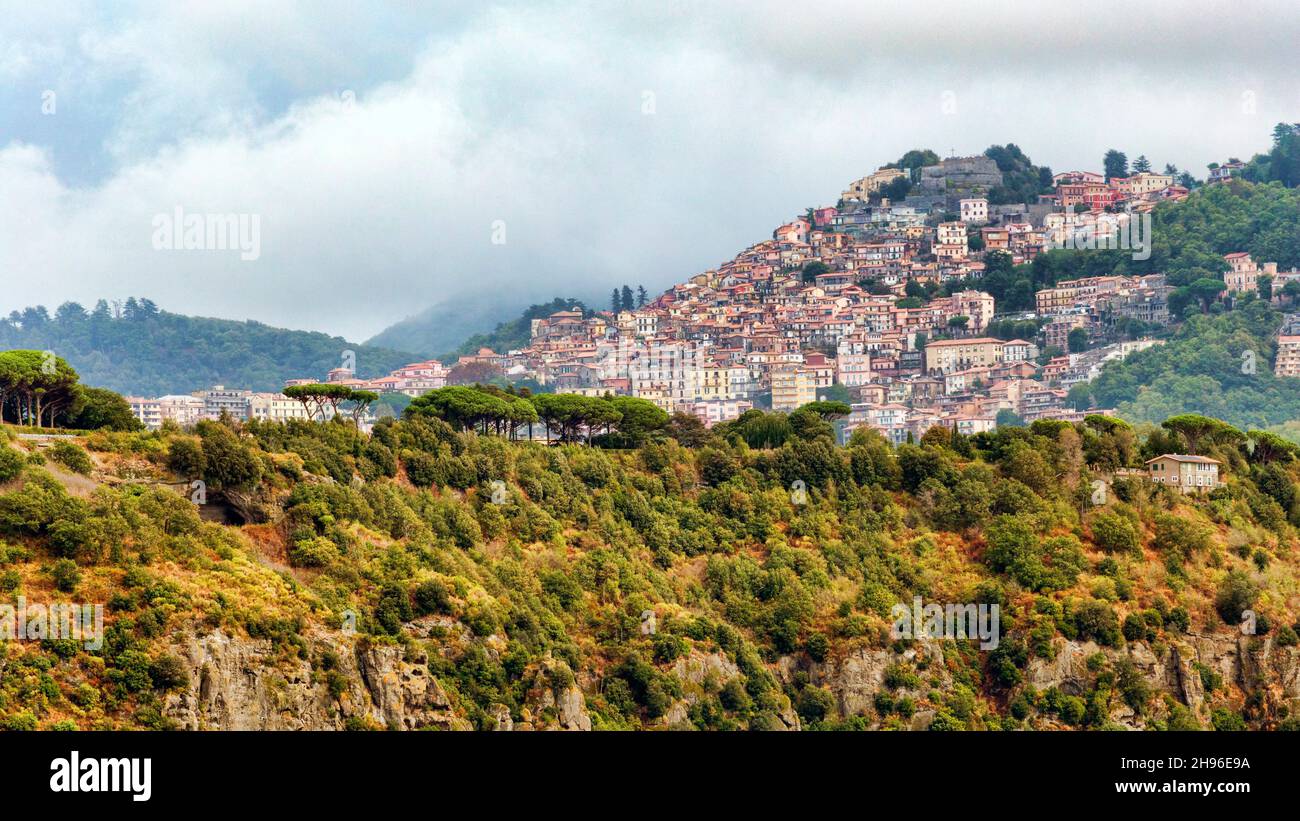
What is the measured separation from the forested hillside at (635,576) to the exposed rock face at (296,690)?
2.7 inches

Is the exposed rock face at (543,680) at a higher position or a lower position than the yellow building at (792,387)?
lower

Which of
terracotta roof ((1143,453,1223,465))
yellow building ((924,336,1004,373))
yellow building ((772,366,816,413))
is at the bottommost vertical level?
terracotta roof ((1143,453,1223,465))

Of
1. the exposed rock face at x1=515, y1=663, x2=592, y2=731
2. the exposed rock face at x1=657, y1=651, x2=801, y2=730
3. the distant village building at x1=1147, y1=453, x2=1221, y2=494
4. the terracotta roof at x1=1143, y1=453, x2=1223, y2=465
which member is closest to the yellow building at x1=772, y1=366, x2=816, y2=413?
the terracotta roof at x1=1143, y1=453, x2=1223, y2=465

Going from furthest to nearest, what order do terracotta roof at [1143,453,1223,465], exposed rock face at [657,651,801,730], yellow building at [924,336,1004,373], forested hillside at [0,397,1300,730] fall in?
yellow building at [924,336,1004,373]
terracotta roof at [1143,453,1223,465]
exposed rock face at [657,651,801,730]
forested hillside at [0,397,1300,730]

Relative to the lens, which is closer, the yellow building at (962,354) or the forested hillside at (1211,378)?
the forested hillside at (1211,378)

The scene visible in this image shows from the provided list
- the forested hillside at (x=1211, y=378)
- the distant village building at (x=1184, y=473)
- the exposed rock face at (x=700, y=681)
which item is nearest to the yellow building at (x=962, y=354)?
the forested hillside at (x=1211, y=378)

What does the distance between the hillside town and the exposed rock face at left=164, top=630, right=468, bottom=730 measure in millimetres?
97512

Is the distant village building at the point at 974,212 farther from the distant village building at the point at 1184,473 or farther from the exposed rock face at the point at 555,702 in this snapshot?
the exposed rock face at the point at 555,702

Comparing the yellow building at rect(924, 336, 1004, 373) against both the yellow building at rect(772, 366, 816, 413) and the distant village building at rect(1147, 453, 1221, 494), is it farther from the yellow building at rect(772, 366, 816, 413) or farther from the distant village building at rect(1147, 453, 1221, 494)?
the distant village building at rect(1147, 453, 1221, 494)

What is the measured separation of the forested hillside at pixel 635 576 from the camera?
37375 mm

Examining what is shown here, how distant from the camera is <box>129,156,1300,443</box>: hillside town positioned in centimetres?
15162

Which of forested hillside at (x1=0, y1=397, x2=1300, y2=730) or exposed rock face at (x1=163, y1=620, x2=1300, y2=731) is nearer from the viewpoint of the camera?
exposed rock face at (x1=163, y1=620, x2=1300, y2=731)
